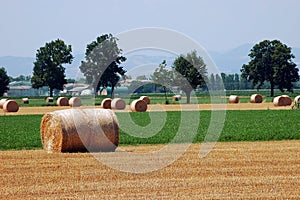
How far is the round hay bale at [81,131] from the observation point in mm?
20938

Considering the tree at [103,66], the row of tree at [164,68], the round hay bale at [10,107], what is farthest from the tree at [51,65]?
the round hay bale at [10,107]

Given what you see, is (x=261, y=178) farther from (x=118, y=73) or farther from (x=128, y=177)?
(x=118, y=73)

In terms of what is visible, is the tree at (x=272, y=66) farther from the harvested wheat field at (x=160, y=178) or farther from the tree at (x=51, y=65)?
the harvested wheat field at (x=160, y=178)

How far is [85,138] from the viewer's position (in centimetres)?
2116

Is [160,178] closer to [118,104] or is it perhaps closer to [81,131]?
[81,131]

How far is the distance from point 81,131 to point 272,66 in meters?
114

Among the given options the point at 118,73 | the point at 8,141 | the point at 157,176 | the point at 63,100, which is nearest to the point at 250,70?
the point at 118,73

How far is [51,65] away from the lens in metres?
118

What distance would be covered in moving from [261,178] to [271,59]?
12131cm

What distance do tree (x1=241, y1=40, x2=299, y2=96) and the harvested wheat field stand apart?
108m

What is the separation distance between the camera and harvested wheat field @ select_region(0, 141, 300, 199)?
14055 millimetres

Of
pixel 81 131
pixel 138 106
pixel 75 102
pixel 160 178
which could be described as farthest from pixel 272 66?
pixel 160 178

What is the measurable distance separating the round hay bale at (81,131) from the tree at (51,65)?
3690 inches

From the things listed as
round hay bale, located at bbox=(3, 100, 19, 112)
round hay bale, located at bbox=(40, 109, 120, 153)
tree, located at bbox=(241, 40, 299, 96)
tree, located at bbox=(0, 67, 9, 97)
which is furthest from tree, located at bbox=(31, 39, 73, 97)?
round hay bale, located at bbox=(40, 109, 120, 153)
